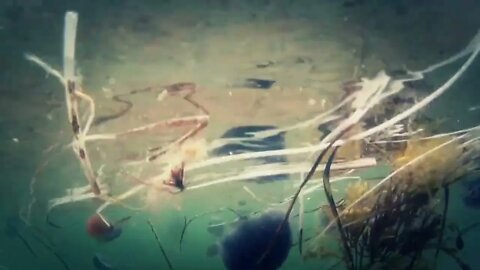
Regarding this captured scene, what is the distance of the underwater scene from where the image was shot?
58.7 inches

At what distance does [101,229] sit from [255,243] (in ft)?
1.03

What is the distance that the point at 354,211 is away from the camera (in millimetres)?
1557

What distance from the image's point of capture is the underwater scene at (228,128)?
1.49 m

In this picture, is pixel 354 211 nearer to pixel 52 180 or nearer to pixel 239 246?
pixel 239 246

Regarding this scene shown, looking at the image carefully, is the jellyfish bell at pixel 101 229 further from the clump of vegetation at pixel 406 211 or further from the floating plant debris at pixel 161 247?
the clump of vegetation at pixel 406 211

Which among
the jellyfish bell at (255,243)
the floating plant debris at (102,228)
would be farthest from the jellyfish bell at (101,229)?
the jellyfish bell at (255,243)

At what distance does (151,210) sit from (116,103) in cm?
23

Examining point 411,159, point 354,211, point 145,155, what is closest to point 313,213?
point 354,211

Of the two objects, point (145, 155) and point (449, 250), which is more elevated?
point (145, 155)

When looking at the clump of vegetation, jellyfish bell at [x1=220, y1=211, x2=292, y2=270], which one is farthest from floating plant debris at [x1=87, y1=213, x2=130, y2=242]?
the clump of vegetation

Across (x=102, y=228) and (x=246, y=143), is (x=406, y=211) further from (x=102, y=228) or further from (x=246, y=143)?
(x=102, y=228)

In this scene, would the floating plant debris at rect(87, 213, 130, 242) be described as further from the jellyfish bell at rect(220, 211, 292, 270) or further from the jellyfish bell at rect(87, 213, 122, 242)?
the jellyfish bell at rect(220, 211, 292, 270)

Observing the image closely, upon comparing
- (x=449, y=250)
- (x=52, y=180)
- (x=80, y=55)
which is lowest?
(x=449, y=250)

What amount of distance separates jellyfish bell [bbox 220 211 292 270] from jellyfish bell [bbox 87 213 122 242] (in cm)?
22
